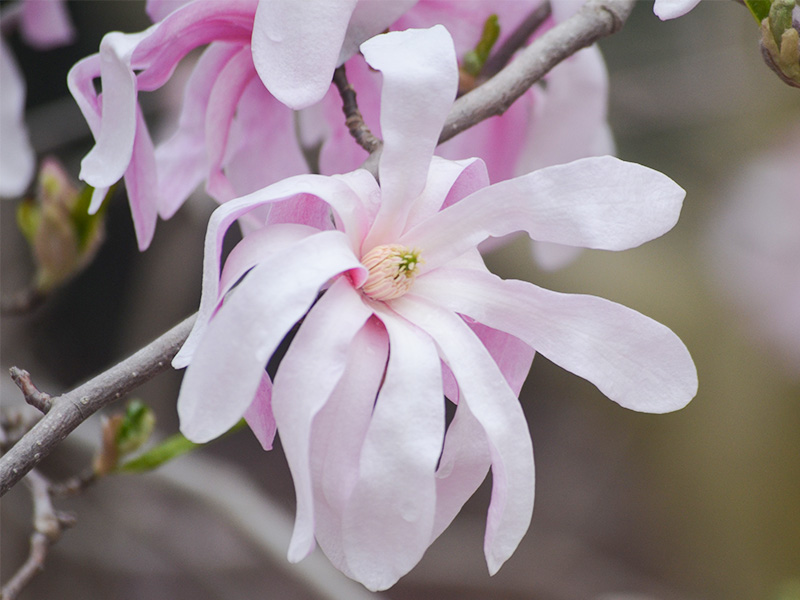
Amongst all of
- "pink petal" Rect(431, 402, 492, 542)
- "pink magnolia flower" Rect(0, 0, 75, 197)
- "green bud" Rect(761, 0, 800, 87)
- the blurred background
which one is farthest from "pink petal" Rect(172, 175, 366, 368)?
the blurred background

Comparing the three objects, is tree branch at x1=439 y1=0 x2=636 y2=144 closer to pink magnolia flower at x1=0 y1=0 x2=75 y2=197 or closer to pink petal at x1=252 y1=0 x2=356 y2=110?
pink petal at x1=252 y1=0 x2=356 y2=110

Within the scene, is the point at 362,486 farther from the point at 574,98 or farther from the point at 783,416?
the point at 783,416

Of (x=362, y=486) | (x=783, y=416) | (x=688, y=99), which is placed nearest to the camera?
(x=362, y=486)

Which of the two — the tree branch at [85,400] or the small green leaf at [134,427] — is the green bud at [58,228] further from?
the tree branch at [85,400]

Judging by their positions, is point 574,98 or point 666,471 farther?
point 666,471

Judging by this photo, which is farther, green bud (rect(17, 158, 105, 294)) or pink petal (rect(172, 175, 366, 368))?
green bud (rect(17, 158, 105, 294))

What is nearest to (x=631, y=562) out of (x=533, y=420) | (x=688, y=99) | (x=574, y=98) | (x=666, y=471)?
(x=666, y=471)

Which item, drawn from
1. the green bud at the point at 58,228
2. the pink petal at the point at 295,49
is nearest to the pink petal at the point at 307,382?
the pink petal at the point at 295,49
